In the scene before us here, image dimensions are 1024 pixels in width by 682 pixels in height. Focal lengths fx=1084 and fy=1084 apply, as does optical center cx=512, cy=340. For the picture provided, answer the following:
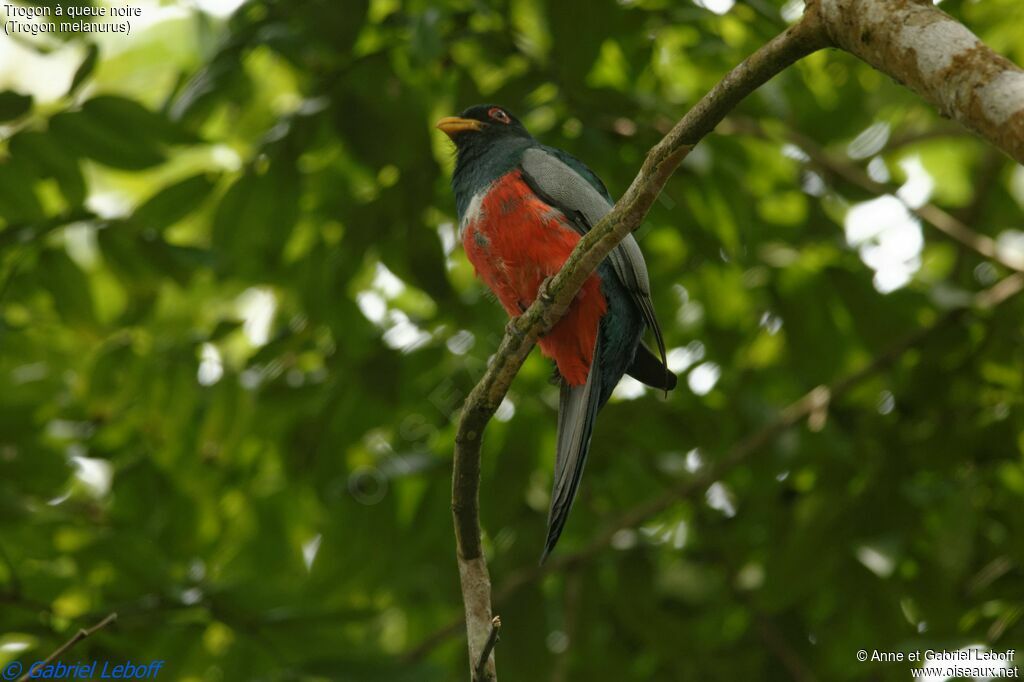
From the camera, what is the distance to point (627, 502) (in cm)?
536

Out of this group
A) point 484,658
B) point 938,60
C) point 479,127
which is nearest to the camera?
point 938,60

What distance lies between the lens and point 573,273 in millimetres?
2662

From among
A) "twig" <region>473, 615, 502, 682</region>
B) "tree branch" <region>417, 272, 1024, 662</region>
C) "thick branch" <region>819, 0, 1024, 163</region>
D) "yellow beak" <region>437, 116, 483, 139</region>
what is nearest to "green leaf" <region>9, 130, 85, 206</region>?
"yellow beak" <region>437, 116, 483, 139</region>

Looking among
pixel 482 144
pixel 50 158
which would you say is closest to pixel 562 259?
pixel 482 144

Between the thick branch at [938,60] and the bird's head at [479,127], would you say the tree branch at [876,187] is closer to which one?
the bird's head at [479,127]

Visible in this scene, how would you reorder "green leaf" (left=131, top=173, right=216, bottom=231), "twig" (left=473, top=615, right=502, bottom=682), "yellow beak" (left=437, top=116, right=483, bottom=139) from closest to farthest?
"twig" (left=473, top=615, right=502, bottom=682)
"yellow beak" (left=437, top=116, right=483, bottom=139)
"green leaf" (left=131, top=173, right=216, bottom=231)

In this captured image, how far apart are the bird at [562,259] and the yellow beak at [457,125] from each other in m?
0.32

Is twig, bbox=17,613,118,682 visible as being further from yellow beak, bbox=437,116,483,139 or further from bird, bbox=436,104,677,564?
yellow beak, bbox=437,116,483,139

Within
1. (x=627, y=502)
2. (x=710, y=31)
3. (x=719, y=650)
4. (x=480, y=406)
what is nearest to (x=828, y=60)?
(x=710, y=31)

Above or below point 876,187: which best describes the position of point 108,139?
above

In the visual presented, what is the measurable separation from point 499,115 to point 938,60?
2.49 metres

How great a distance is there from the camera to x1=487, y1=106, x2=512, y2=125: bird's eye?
4273 millimetres

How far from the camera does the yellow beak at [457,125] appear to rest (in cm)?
424

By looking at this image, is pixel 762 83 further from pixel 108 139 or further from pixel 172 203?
pixel 172 203
